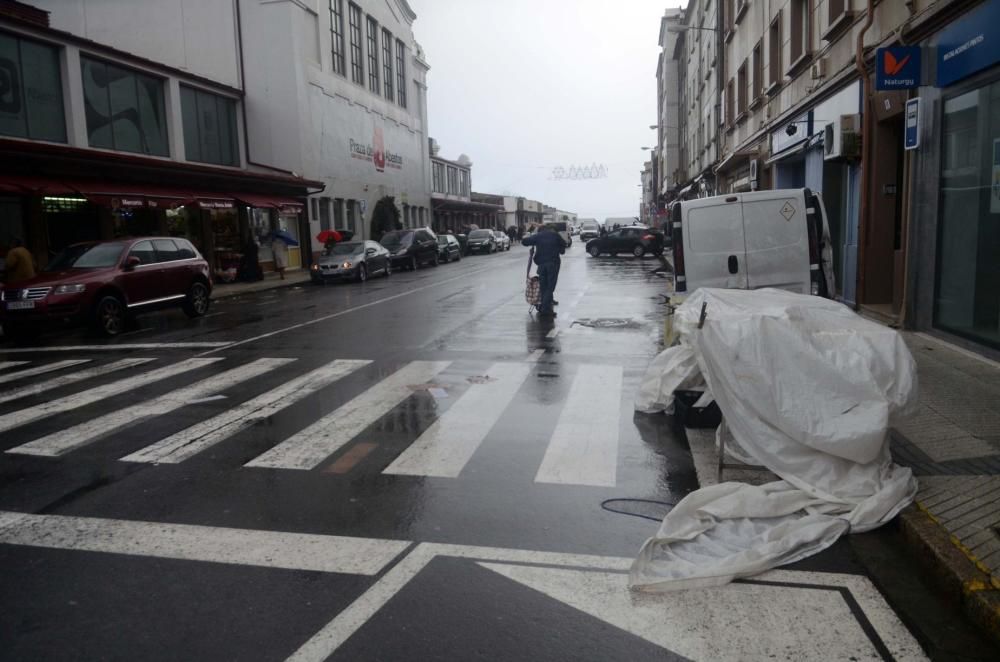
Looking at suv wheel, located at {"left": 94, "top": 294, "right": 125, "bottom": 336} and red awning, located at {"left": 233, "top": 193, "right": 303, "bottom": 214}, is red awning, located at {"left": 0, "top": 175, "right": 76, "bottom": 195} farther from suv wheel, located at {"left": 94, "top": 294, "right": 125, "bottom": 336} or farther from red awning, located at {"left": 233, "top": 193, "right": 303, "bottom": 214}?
red awning, located at {"left": 233, "top": 193, "right": 303, "bottom": 214}

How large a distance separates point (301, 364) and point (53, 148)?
13.2 metres

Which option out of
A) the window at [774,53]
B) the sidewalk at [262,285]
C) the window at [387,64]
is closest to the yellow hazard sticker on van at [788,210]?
the window at [774,53]

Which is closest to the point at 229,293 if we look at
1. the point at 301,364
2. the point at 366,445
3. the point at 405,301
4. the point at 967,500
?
the point at 405,301

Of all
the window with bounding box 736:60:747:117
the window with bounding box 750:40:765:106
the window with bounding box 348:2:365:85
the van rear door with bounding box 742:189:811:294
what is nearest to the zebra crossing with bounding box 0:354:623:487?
the van rear door with bounding box 742:189:811:294

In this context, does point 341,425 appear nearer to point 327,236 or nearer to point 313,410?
point 313,410

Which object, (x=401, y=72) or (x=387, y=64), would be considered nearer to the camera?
(x=387, y=64)

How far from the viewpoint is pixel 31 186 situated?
1750 cm

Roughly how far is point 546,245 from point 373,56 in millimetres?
34705

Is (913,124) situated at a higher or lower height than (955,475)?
higher

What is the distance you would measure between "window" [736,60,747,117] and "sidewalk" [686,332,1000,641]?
62.6 feet

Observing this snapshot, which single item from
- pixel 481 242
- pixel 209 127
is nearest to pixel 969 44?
pixel 209 127

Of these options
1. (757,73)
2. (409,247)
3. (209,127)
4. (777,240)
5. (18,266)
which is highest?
(757,73)

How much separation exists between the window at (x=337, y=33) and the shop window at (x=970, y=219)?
34.7m

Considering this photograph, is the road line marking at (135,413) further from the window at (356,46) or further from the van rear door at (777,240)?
the window at (356,46)
